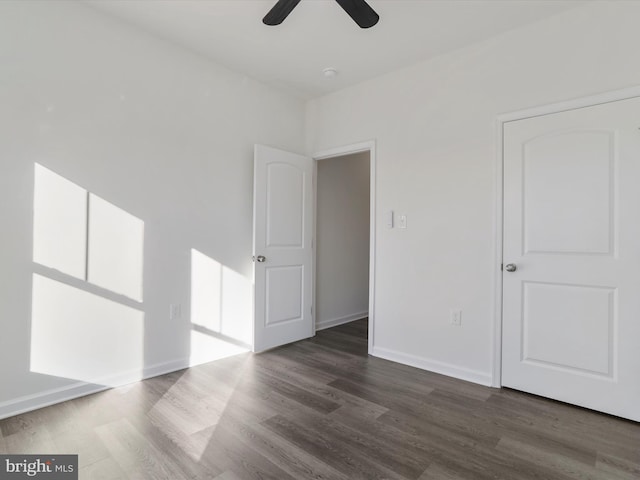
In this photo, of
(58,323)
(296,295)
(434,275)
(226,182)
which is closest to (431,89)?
(434,275)

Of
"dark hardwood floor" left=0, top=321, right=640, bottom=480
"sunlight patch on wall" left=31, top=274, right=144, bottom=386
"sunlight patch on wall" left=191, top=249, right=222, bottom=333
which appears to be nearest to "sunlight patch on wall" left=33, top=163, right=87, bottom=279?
"sunlight patch on wall" left=31, top=274, right=144, bottom=386

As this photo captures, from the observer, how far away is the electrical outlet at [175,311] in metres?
2.90

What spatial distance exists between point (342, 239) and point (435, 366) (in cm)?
209

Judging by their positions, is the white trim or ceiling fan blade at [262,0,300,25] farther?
the white trim

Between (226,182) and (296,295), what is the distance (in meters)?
1.39

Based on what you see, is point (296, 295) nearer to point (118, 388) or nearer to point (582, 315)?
point (118, 388)

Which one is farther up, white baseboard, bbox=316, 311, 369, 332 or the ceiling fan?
the ceiling fan

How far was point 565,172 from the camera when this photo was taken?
2.39 metres

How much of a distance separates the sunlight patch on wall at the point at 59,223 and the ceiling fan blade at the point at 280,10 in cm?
172

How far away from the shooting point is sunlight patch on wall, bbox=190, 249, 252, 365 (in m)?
3.06

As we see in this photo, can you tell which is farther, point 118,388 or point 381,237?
point 381,237

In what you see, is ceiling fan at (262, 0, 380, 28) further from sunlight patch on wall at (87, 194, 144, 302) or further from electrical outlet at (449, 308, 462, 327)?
electrical outlet at (449, 308, 462, 327)

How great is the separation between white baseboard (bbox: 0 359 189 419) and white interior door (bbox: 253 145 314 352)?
871 millimetres

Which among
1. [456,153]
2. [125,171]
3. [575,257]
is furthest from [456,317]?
[125,171]
